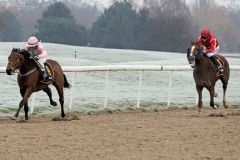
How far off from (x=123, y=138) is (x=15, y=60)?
314 cm

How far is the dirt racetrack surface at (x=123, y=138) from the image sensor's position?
7.22 m

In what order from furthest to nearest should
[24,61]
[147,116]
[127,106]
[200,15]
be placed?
[200,15] → [127,106] → [147,116] → [24,61]

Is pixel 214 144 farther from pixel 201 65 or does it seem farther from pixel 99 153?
pixel 201 65

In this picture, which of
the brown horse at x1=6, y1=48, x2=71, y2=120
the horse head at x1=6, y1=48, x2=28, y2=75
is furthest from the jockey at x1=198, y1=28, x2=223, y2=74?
the horse head at x1=6, y1=48, x2=28, y2=75

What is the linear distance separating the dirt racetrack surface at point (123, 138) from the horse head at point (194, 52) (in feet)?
3.57

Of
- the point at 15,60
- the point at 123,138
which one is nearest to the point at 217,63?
the point at 15,60

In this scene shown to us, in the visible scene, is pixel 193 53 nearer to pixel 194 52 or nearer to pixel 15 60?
pixel 194 52

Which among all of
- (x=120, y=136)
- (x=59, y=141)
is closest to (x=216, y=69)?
(x=120, y=136)

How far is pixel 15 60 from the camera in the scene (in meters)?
10.9

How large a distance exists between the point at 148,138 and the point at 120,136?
0.41 meters

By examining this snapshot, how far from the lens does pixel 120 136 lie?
28.9 feet

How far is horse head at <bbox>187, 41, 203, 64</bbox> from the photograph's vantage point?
12.2 metres

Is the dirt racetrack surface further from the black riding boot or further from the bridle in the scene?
the black riding boot

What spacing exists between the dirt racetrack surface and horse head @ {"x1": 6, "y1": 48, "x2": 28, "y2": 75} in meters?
0.90
